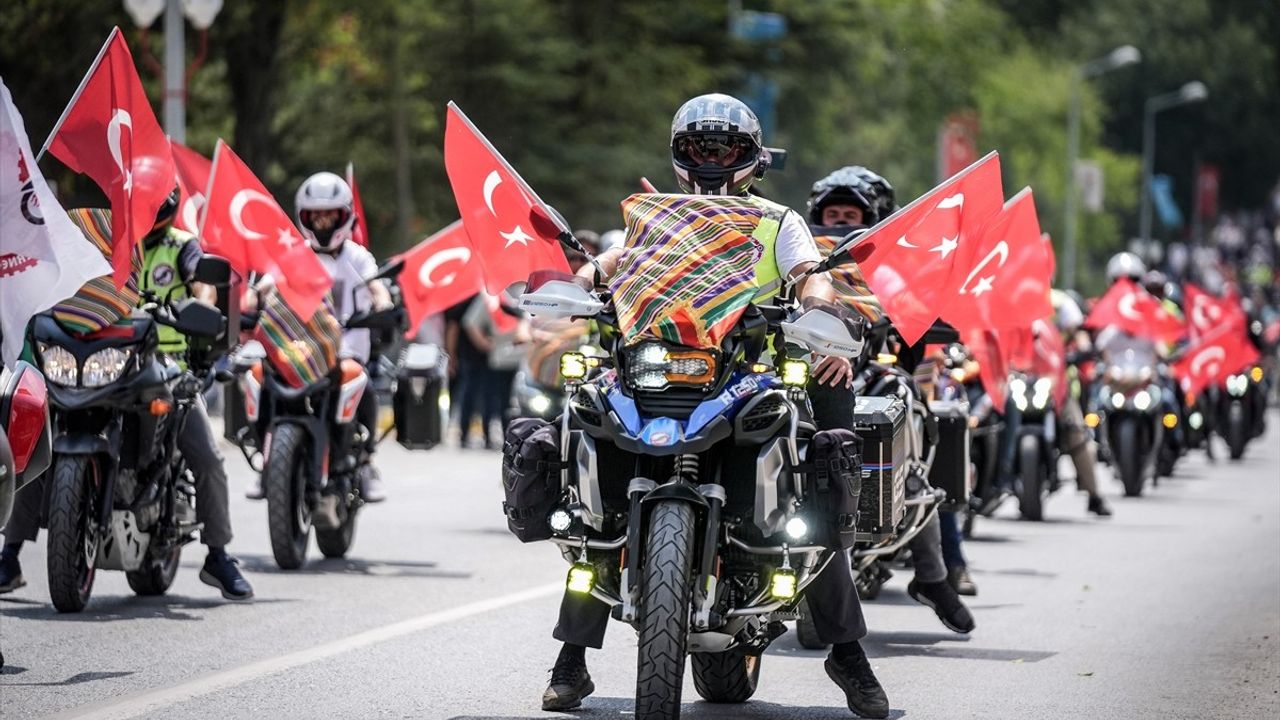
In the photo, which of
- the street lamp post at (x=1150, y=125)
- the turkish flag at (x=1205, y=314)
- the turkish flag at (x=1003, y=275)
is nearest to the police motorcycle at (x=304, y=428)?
the turkish flag at (x=1003, y=275)

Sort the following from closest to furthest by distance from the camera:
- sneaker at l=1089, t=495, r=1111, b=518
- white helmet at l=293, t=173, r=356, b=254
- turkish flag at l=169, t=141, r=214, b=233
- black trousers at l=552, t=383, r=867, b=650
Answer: black trousers at l=552, t=383, r=867, b=650, white helmet at l=293, t=173, r=356, b=254, turkish flag at l=169, t=141, r=214, b=233, sneaker at l=1089, t=495, r=1111, b=518

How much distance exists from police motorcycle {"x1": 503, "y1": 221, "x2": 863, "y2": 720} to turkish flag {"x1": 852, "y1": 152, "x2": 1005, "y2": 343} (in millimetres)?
1039

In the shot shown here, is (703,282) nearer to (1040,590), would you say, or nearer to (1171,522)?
(1040,590)

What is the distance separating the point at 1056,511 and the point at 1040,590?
640 centimetres

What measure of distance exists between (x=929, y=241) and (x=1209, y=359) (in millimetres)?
16031

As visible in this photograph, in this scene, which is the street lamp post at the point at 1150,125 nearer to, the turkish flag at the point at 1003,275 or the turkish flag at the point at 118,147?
the turkish flag at the point at 1003,275

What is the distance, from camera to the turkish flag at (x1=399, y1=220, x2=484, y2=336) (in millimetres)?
13961

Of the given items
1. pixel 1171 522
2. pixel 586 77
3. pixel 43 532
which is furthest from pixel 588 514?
pixel 586 77

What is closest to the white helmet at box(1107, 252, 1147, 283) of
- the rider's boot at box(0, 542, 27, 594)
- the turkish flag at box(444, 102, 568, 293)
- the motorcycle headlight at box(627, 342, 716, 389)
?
the rider's boot at box(0, 542, 27, 594)

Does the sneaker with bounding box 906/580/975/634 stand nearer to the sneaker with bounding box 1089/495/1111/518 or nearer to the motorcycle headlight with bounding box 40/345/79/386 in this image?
the motorcycle headlight with bounding box 40/345/79/386

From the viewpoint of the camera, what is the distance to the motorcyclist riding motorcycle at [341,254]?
13.0 meters

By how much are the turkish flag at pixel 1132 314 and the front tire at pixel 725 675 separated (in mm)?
13270

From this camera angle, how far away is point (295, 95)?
34.2 metres

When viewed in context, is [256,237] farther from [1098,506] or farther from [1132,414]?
[1132,414]
